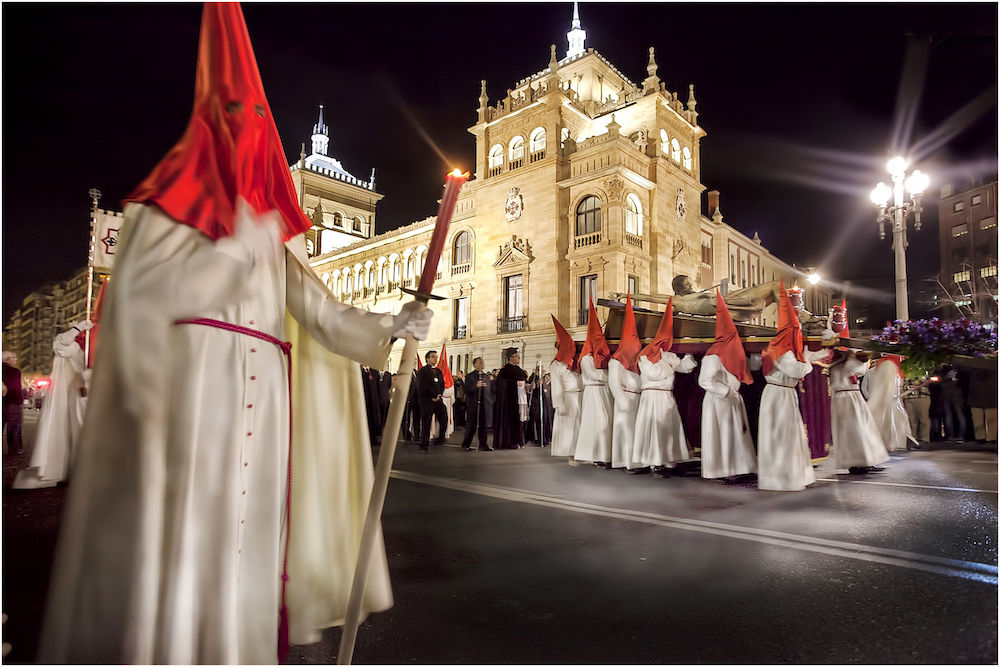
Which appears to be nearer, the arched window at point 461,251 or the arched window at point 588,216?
the arched window at point 588,216

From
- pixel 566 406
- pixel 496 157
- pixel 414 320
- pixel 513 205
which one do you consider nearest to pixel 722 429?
pixel 566 406

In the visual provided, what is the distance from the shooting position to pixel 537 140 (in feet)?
86.3

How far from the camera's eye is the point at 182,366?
1.98m

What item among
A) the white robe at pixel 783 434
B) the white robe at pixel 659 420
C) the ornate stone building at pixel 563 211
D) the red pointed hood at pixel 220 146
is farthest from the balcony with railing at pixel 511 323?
the red pointed hood at pixel 220 146

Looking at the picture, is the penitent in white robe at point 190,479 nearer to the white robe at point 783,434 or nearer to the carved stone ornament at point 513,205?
the white robe at point 783,434

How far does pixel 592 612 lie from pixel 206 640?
5.34 feet

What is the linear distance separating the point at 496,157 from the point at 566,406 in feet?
67.9

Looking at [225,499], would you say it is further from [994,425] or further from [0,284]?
[994,425]

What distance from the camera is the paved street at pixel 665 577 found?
88.1 inches

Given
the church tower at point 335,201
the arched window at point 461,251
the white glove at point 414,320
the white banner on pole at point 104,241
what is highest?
the church tower at point 335,201

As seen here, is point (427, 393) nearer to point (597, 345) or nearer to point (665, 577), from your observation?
point (597, 345)

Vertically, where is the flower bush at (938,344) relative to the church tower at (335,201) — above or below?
below

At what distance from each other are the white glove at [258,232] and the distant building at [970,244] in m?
4.31

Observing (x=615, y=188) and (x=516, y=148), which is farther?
(x=516, y=148)
